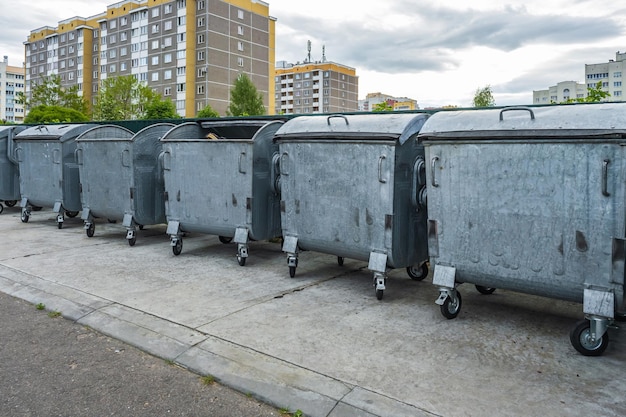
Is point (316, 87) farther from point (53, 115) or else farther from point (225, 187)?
point (225, 187)

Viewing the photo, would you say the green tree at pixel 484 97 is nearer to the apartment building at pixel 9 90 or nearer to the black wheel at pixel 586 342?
the black wheel at pixel 586 342

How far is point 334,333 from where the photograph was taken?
3752mm

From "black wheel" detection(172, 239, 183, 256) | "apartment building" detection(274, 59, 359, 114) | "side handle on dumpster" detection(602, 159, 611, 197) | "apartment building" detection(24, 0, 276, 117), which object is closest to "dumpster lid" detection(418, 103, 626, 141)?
"side handle on dumpster" detection(602, 159, 611, 197)

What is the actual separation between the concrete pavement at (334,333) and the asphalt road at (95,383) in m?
0.13

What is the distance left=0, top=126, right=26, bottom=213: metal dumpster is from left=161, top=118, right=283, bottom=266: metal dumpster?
Answer: 5.77 metres

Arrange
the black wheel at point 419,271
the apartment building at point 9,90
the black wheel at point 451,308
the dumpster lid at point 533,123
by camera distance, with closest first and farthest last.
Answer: the dumpster lid at point 533,123, the black wheel at point 451,308, the black wheel at point 419,271, the apartment building at point 9,90

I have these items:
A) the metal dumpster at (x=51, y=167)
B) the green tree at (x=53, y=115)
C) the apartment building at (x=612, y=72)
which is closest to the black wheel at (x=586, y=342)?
the metal dumpster at (x=51, y=167)

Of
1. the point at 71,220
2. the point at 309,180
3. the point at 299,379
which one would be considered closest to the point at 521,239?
the point at 299,379

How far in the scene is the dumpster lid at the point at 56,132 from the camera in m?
8.60

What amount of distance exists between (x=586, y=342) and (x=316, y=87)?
102m

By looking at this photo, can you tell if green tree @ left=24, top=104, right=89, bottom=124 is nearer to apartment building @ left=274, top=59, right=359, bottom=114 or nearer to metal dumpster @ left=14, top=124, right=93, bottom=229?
metal dumpster @ left=14, top=124, right=93, bottom=229

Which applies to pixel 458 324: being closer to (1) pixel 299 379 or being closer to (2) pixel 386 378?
(2) pixel 386 378

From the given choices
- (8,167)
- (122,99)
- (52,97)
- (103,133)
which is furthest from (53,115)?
(103,133)

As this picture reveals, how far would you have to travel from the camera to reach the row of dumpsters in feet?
10.8
